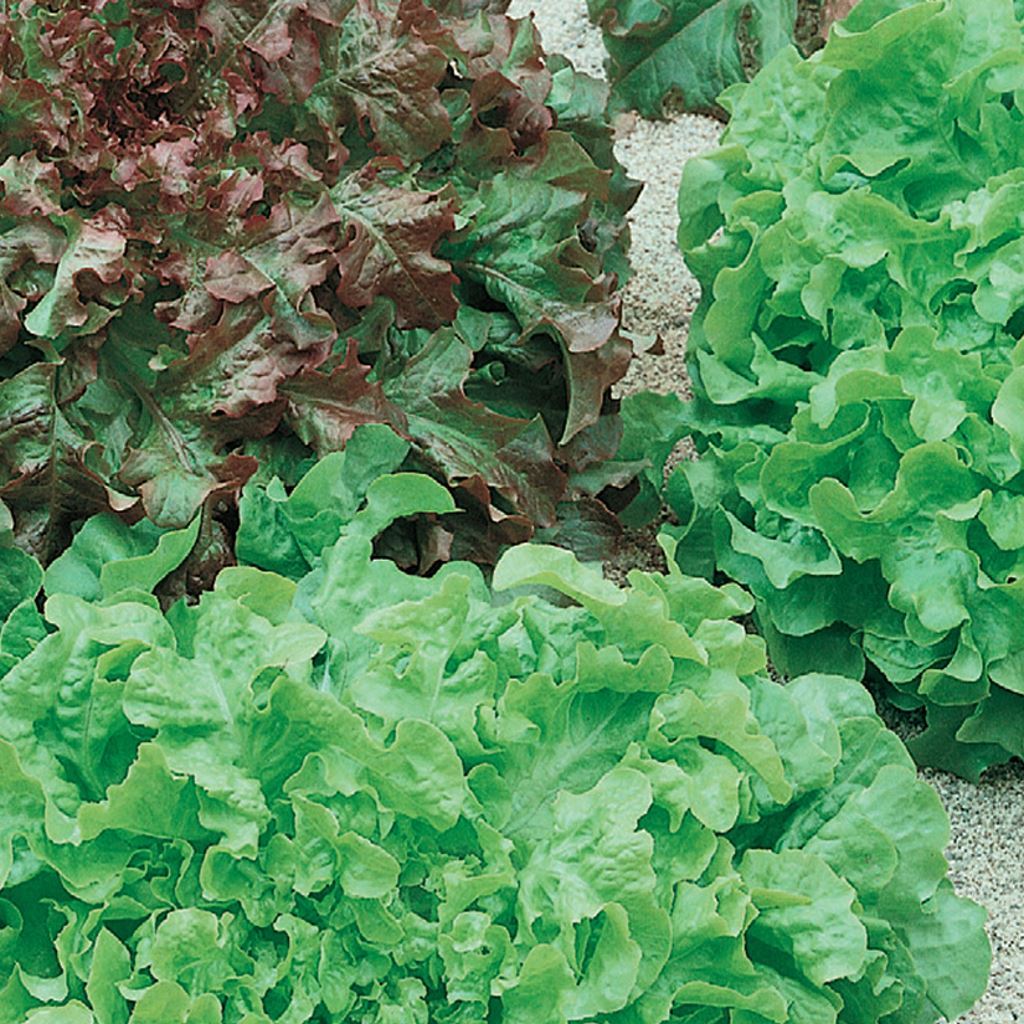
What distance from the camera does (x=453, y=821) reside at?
2.05 m

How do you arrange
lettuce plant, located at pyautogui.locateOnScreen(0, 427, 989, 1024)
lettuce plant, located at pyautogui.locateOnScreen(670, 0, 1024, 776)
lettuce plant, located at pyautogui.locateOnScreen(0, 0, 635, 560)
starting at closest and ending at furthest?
lettuce plant, located at pyautogui.locateOnScreen(0, 427, 989, 1024)
lettuce plant, located at pyautogui.locateOnScreen(0, 0, 635, 560)
lettuce plant, located at pyautogui.locateOnScreen(670, 0, 1024, 776)

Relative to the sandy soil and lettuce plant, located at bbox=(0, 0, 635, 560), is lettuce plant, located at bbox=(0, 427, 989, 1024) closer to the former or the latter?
lettuce plant, located at bbox=(0, 0, 635, 560)

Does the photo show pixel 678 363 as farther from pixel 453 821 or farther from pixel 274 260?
pixel 453 821

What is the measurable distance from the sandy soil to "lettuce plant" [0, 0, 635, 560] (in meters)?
0.68

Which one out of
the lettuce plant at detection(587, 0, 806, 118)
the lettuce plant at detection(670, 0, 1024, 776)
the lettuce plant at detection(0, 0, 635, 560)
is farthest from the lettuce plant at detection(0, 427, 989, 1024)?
the lettuce plant at detection(587, 0, 806, 118)

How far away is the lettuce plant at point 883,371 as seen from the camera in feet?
9.87

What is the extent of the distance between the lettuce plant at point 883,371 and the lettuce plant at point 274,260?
0.33 m

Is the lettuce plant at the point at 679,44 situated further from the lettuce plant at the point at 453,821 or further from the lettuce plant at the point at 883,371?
the lettuce plant at the point at 453,821

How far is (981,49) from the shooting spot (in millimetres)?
3256

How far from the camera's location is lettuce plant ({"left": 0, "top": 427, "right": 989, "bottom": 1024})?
201cm

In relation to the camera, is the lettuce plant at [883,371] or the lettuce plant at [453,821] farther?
the lettuce plant at [883,371]

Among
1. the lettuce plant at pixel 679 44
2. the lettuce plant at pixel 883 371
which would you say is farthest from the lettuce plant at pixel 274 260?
the lettuce plant at pixel 679 44

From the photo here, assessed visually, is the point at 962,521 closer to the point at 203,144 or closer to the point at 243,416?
the point at 243,416

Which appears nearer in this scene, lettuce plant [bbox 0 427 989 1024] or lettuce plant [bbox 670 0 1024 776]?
lettuce plant [bbox 0 427 989 1024]
